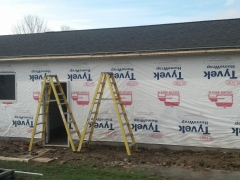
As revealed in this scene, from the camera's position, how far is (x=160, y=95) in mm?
9148

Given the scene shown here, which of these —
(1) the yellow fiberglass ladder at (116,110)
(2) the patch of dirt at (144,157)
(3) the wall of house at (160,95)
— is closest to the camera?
(2) the patch of dirt at (144,157)

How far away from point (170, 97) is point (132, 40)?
2.41 meters

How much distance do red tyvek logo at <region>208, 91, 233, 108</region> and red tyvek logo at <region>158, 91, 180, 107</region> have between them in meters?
0.88

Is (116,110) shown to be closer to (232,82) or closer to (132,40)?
(132,40)

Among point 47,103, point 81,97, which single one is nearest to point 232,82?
point 81,97

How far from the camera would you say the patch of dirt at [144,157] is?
7.56m

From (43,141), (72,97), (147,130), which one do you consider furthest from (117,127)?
(43,141)

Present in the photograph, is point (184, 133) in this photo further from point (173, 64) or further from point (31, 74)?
point (31, 74)

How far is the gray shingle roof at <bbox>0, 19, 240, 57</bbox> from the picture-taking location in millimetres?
9016

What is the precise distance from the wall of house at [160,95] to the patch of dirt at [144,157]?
0.36 meters

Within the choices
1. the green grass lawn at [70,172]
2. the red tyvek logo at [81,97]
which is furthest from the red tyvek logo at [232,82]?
the red tyvek logo at [81,97]

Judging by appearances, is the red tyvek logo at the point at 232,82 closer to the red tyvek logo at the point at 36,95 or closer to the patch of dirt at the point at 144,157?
the patch of dirt at the point at 144,157

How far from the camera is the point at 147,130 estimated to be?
9297 mm

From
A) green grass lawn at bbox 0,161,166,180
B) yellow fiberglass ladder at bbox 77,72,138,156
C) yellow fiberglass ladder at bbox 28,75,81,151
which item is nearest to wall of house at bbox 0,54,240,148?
yellow fiberglass ladder at bbox 77,72,138,156
